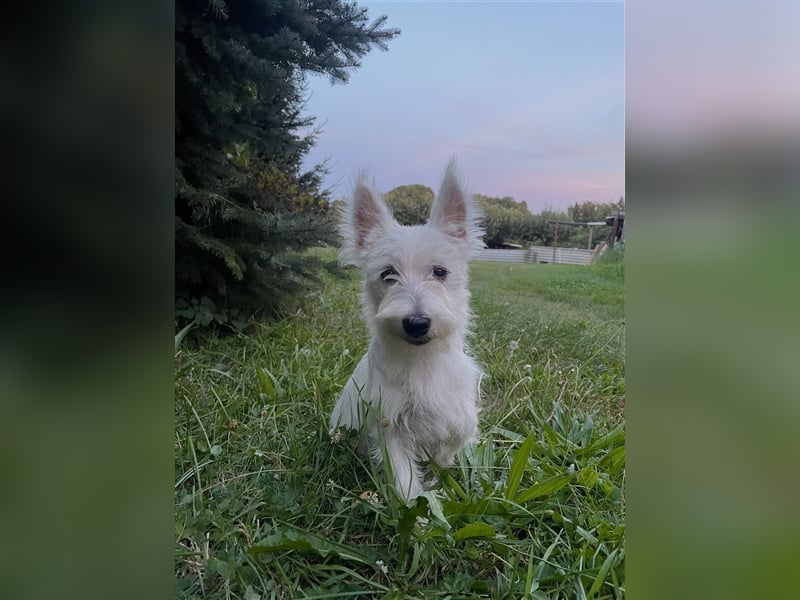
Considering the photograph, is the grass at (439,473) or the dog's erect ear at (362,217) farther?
the dog's erect ear at (362,217)

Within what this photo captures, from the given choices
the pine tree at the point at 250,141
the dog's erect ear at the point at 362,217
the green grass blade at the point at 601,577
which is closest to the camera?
the green grass blade at the point at 601,577

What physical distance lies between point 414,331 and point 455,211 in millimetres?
296

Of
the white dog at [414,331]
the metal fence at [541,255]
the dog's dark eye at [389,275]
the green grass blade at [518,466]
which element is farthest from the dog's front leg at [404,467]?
the metal fence at [541,255]

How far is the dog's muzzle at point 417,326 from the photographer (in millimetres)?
1001

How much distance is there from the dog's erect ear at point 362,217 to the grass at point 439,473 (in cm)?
16

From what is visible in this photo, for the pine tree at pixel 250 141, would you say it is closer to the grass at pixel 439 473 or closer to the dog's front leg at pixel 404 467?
the grass at pixel 439 473

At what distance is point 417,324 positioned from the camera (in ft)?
3.29

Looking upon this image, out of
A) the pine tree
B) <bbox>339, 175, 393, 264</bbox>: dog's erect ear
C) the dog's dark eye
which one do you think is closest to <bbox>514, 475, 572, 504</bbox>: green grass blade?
the dog's dark eye

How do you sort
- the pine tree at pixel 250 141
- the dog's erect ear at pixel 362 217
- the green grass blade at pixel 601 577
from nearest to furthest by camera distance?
the green grass blade at pixel 601 577 → the dog's erect ear at pixel 362 217 → the pine tree at pixel 250 141

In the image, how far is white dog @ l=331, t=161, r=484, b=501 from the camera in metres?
1.06

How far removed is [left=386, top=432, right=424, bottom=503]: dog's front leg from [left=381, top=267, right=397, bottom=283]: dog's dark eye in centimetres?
37

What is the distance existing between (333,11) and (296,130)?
295mm

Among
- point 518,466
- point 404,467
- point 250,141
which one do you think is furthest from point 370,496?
point 250,141
